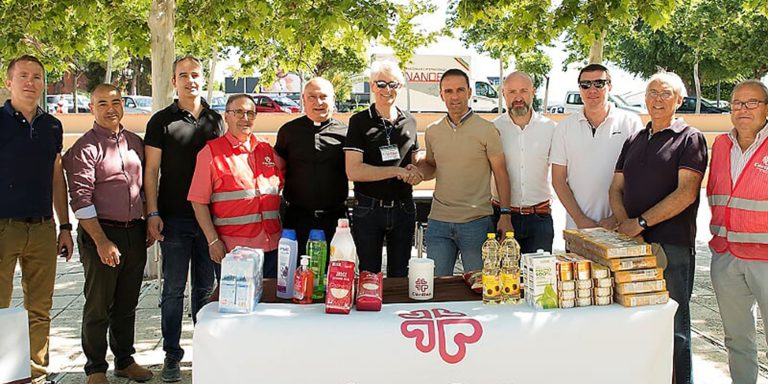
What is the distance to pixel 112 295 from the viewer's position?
3836mm

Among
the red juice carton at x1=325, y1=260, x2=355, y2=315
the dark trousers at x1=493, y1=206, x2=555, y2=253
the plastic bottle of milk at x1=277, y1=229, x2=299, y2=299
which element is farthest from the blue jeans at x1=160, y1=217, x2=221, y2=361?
the dark trousers at x1=493, y1=206, x2=555, y2=253

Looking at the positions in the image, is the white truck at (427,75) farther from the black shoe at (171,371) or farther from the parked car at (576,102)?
the black shoe at (171,371)

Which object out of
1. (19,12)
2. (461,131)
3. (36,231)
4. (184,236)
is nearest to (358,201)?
(461,131)

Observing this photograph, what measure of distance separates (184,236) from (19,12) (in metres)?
3.21

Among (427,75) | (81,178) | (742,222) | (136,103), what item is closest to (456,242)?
(742,222)

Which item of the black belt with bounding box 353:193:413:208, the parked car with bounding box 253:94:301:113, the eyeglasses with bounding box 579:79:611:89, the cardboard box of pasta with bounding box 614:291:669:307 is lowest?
the cardboard box of pasta with bounding box 614:291:669:307

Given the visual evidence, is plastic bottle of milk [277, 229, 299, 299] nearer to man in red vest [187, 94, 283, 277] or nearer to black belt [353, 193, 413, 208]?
man in red vest [187, 94, 283, 277]

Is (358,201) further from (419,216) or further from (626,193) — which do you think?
(419,216)

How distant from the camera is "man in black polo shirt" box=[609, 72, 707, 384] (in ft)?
11.1

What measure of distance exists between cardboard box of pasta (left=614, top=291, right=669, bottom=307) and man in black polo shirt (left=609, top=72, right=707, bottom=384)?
0.55 m

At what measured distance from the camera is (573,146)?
3.84 m

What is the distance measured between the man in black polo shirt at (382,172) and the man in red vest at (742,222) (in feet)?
5.42

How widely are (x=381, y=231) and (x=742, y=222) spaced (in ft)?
6.52

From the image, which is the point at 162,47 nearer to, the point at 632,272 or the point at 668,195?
the point at 668,195
